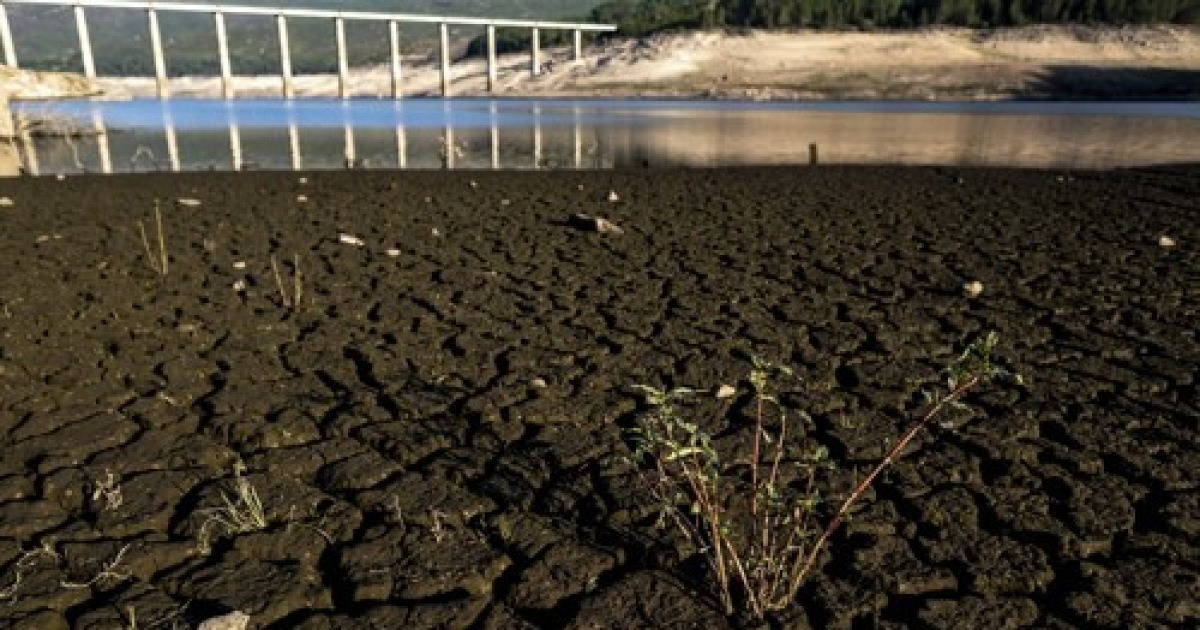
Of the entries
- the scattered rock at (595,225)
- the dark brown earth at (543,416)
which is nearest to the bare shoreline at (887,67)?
the scattered rock at (595,225)

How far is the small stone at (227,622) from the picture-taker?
2.47 metres

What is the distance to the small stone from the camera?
247 cm

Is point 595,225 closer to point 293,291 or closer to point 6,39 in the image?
point 293,291

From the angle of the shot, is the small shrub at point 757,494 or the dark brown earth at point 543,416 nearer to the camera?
the small shrub at point 757,494

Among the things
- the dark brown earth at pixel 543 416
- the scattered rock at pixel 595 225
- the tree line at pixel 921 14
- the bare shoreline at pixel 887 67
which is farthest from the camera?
the tree line at pixel 921 14

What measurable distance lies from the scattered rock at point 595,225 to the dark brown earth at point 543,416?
239 mm

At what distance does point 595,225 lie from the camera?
9492mm

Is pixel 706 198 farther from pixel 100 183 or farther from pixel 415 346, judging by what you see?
pixel 100 183

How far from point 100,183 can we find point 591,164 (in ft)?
36.0

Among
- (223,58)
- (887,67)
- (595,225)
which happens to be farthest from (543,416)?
(223,58)

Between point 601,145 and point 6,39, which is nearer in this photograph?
point 601,145

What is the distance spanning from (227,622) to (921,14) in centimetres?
11116

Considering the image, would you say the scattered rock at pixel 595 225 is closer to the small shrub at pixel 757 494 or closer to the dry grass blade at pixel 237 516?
the small shrub at pixel 757 494

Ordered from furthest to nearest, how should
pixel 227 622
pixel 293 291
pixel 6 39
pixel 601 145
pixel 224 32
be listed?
pixel 224 32 → pixel 6 39 → pixel 601 145 → pixel 293 291 → pixel 227 622
